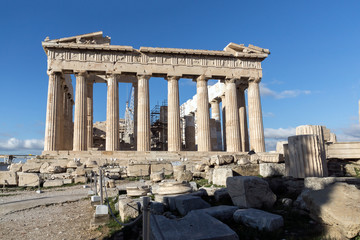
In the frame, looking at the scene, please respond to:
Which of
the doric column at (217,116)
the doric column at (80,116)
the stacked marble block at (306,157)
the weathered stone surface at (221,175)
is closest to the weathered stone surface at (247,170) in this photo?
the weathered stone surface at (221,175)

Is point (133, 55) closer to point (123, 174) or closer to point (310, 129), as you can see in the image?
point (123, 174)

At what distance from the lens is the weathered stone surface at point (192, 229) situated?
4.12 metres

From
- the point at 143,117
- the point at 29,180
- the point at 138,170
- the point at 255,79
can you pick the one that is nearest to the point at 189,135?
the point at 143,117

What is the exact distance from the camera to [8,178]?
1389 cm

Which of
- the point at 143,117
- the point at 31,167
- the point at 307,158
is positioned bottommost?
the point at 31,167

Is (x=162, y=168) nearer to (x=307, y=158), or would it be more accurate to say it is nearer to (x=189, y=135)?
(x=307, y=158)

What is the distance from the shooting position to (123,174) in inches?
641

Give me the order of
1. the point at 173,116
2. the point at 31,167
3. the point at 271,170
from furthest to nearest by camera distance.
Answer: the point at 173,116, the point at 31,167, the point at 271,170

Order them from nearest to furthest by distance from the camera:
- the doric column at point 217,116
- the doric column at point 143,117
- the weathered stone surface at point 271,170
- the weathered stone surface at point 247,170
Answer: the weathered stone surface at point 271,170, the weathered stone surface at point 247,170, the doric column at point 143,117, the doric column at point 217,116

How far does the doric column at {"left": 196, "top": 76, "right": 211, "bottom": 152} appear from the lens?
24516 mm

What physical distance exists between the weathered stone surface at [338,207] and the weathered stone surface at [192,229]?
2141 mm

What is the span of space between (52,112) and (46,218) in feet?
55.1

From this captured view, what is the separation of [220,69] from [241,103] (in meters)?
5.30

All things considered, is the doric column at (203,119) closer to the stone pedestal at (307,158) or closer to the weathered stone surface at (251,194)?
the stone pedestal at (307,158)
